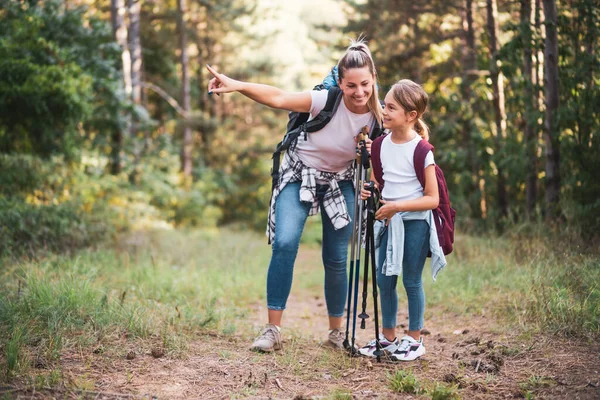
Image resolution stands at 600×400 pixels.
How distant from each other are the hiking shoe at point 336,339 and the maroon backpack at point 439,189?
111 centimetres

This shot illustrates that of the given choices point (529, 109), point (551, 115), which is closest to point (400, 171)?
point (551, 115)

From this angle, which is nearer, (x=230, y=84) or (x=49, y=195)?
(x=230, y=84)

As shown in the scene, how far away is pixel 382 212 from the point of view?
11.9 feet

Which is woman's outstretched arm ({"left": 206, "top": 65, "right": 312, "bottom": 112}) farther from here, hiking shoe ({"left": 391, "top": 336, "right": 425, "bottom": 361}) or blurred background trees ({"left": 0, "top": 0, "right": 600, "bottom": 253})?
blurred background trees ({"left": 0, "top": 0, "right": 600, "bottom": 253})

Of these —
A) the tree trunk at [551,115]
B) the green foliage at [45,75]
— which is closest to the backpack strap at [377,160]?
the tree trunk at [551,115]

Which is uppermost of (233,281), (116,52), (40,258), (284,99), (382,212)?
(116,52)

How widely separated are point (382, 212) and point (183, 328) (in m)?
1.92

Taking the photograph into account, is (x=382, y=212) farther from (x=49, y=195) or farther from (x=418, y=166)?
(x=49, y=195)

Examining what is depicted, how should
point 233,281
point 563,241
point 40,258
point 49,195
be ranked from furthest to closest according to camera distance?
point 49,195
point 233,281
point 40,258
point 563,241

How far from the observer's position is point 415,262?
379 centimetres

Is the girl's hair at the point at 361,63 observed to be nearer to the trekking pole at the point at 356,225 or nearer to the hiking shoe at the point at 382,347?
the trekking pole at the point at 356,225

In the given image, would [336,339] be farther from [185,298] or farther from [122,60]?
[122,60]

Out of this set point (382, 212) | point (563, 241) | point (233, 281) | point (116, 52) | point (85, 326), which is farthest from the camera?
point (116, 52)

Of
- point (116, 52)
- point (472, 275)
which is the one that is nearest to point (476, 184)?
point (472, 275)
